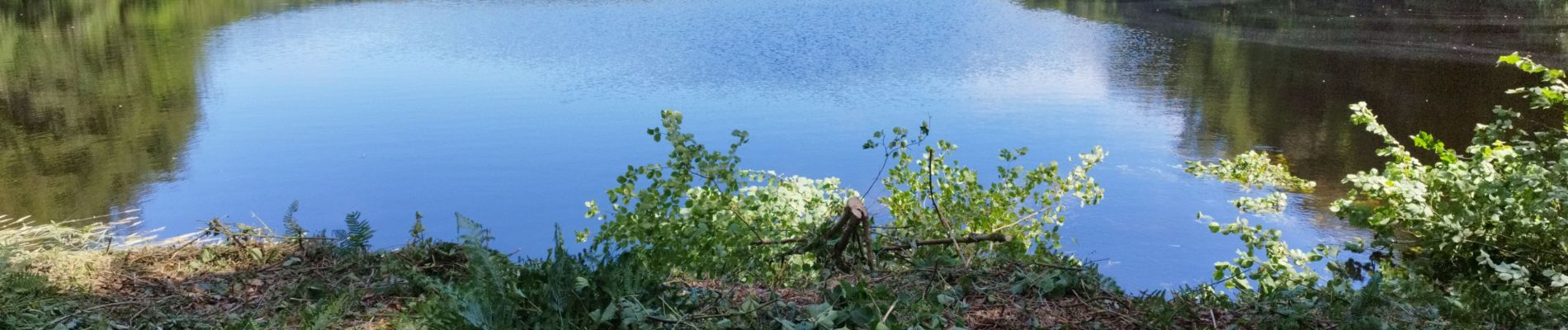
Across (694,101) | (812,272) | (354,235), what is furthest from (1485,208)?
(694,101)

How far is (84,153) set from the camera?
9.41m

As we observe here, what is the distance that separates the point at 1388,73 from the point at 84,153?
12.0m

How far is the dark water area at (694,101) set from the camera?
7.89 m

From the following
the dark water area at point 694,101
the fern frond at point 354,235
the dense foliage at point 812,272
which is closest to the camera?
the dense foliage at point 812,272

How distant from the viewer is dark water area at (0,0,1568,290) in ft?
25.9

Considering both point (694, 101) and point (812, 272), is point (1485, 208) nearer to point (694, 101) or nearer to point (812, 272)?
point (812, 272)

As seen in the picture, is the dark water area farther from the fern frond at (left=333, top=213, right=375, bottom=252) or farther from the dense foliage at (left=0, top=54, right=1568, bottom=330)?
the fern frond at (left=333, top=213, right=375, bottom=252)

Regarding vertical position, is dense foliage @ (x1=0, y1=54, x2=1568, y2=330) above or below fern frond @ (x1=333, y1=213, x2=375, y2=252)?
below

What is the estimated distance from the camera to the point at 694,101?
1120cm

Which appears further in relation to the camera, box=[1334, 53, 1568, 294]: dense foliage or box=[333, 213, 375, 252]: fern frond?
box=[1334, 53, 1568, 294]: dense foliage

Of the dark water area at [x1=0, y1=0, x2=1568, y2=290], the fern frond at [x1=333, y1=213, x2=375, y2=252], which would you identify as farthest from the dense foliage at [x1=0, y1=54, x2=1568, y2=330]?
the dark water area at [x1=0, y1=0, x2=1568, y2=290]

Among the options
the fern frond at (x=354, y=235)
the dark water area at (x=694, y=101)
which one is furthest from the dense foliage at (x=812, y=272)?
the dark water area at (x=694, y=101)

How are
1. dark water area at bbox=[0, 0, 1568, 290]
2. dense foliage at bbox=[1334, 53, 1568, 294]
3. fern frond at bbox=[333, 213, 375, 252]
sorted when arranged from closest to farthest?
fern frond at bbox=[333, 213, 375, 252] → dense foliage at bbox=[1334, 53, 1568, 294] → dark water area at bbox=[0, 0, 1568, 290]

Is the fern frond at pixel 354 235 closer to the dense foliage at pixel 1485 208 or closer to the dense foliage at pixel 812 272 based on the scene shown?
the dense foliage at pixel 812 272
